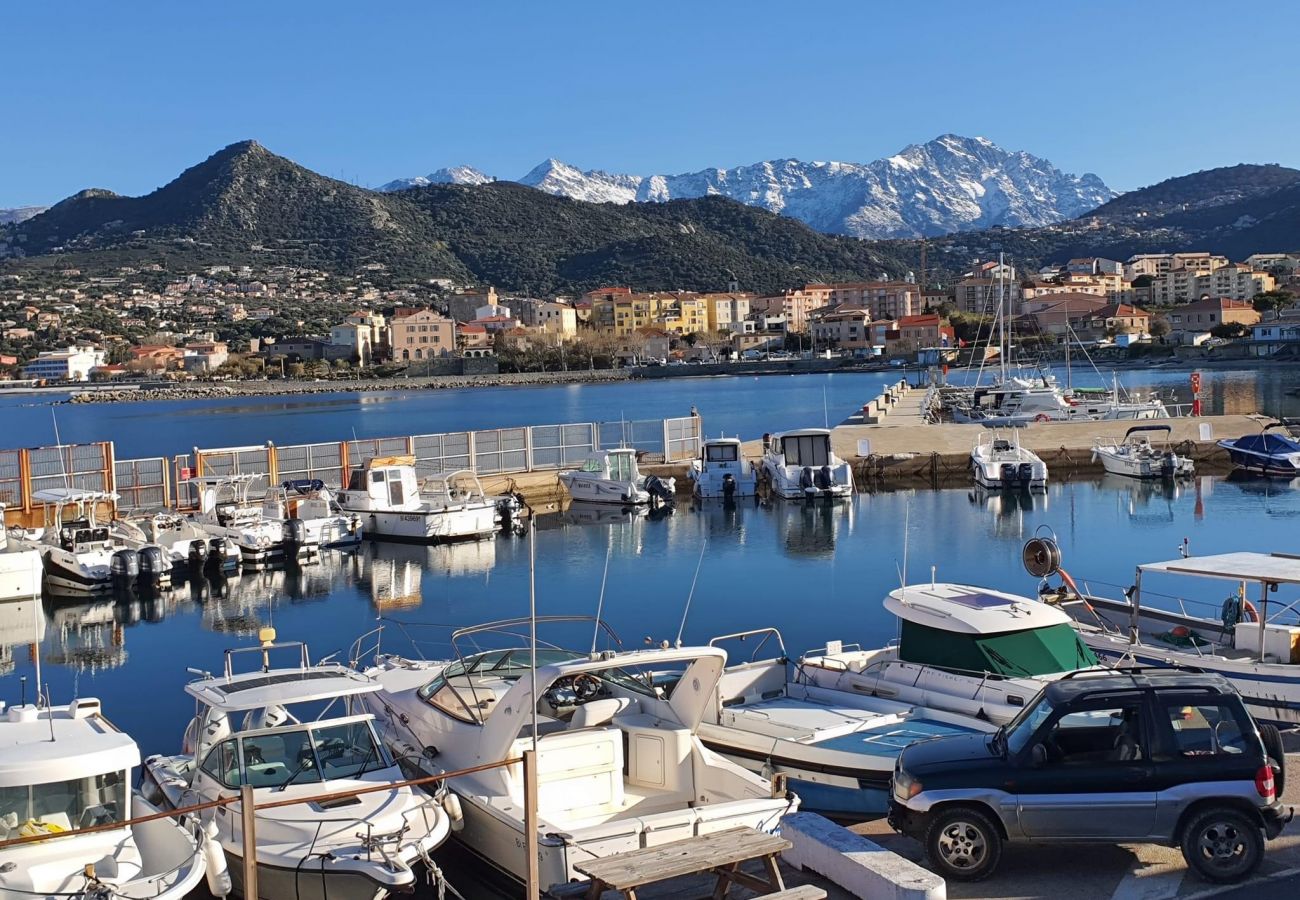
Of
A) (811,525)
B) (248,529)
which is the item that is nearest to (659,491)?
(811,525)

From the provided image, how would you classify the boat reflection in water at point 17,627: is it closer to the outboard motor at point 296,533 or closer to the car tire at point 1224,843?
the outboard motor at point 296,533

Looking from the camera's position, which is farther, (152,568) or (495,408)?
(495,408)

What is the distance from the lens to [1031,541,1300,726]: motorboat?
1162cm

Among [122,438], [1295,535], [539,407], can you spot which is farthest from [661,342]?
[1295,535]

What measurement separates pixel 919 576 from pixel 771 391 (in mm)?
99929

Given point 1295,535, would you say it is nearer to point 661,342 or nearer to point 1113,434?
point 1113,434

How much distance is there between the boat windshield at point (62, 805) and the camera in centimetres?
802

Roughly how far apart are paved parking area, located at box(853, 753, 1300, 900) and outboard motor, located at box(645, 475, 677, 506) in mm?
29973

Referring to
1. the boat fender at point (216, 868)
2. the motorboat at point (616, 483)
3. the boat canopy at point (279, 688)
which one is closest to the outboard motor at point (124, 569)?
the motorboat at point (616, 483)

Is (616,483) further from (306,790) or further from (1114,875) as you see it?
(1114,875)

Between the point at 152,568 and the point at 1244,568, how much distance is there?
73.4 ft

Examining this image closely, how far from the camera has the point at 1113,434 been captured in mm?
45062

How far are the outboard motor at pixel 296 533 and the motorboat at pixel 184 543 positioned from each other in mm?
1380

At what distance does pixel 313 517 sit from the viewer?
105 feet
